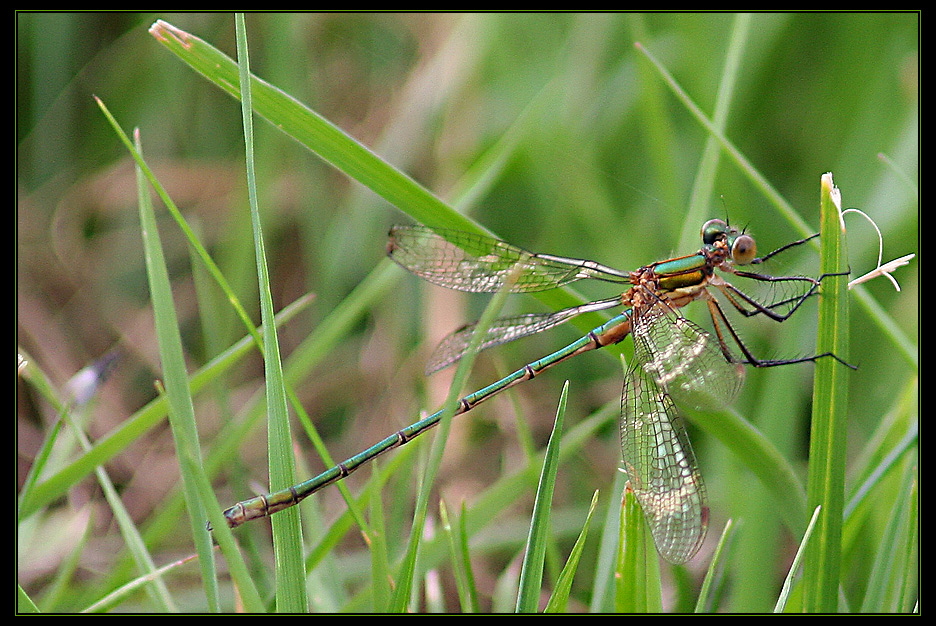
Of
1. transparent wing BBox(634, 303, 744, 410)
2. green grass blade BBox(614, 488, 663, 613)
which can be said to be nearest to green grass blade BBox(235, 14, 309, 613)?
green grass blade BBox(614, 488, 663, 613)

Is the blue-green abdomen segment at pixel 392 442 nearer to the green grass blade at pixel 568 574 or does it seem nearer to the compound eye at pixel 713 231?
the compound eye at pixel 713 231

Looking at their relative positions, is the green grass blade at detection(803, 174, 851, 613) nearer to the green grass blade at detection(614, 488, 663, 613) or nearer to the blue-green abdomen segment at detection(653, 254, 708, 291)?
the green grass blade at detection(614, 488, 663, 613)

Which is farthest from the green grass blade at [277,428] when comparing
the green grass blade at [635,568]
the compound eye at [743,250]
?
the compound eye at [743,250]

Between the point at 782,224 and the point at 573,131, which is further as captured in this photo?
the point at 573,131

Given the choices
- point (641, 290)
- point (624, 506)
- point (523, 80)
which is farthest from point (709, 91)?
point (624, 506)

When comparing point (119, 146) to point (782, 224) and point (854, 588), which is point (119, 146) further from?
point (854, 588)

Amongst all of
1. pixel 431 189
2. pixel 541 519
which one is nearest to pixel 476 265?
pixel 541 519
